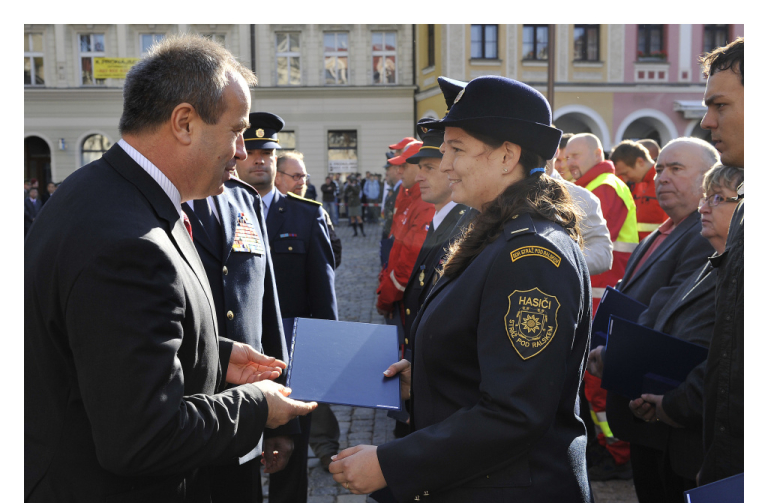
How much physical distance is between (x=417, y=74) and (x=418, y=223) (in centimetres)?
2371

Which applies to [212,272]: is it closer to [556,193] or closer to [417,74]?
[556,193]

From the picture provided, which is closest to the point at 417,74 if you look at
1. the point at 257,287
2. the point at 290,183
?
the point at 290,183

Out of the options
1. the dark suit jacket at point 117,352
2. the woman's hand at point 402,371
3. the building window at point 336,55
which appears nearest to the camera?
the dark suit jacket at point 117,352

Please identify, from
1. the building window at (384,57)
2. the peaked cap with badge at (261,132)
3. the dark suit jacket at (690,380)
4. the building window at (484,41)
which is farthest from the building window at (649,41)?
the dark suit jacket at (690,380)

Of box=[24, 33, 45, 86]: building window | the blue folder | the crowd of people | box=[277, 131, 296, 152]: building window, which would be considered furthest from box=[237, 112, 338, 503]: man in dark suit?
box=[24, 33, 45, 86]: building window

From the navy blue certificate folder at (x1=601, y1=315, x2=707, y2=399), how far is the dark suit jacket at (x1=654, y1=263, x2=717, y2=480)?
6 centimetres

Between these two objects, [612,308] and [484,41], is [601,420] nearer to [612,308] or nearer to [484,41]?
[612,308]

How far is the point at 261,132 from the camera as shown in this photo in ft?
13.9

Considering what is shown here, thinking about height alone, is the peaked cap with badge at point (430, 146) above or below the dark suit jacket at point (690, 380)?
above

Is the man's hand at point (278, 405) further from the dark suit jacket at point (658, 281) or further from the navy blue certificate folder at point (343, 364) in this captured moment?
the dark suit jacket at point (658, 281)

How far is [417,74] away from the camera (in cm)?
2692

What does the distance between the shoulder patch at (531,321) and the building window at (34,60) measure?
Result: 29.6 meters

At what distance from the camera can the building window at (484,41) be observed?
79.4 ft

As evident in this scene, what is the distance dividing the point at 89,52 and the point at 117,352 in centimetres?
2855
